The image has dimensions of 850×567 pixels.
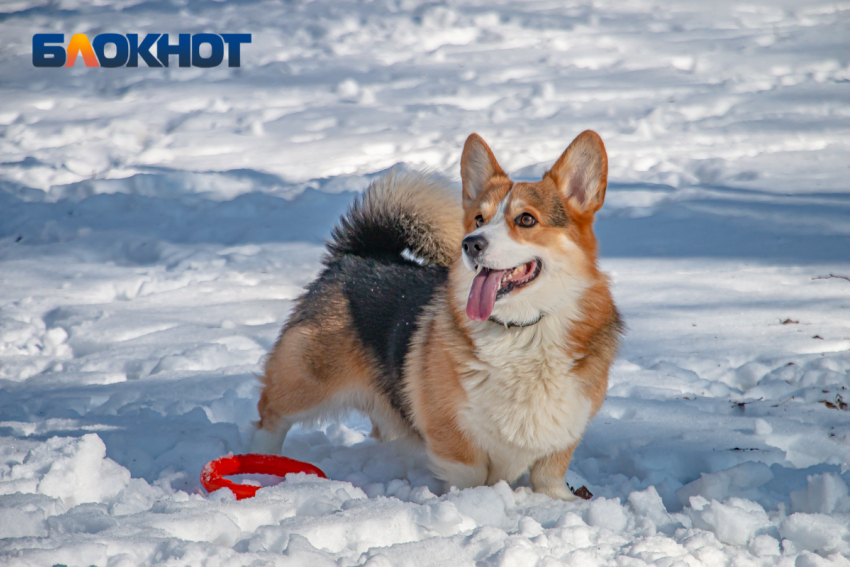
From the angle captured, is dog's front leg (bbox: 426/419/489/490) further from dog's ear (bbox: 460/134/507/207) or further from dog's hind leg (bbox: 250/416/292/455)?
dog's ear (bbox: 460/134/507/207)

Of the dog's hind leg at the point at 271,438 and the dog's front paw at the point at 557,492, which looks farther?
the dog's hind leg at the point at 271,438

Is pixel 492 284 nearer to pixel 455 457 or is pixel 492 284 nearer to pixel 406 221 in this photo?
pixel 455 457

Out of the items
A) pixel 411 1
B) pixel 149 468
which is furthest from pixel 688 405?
pixel 411 1

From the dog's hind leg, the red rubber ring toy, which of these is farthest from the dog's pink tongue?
the dog's hind leg

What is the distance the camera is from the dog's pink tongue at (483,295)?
91.1 inches

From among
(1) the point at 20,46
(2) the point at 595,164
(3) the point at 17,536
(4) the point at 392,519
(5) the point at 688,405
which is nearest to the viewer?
(3) the point at 17,536

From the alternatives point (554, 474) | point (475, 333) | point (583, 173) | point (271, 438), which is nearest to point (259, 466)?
point (271, 438)

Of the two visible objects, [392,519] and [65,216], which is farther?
[65,216]

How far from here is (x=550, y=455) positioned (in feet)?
8.30

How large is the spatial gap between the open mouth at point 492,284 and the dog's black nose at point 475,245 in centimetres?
6

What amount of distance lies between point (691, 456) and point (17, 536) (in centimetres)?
239

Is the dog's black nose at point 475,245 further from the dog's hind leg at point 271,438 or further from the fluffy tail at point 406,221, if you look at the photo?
the dog's hind leg at point 271,438

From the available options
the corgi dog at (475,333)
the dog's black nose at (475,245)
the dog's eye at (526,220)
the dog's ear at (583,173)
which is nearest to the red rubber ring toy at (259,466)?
the corgi dog at (475,333)

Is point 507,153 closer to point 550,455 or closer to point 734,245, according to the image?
point 734,245
